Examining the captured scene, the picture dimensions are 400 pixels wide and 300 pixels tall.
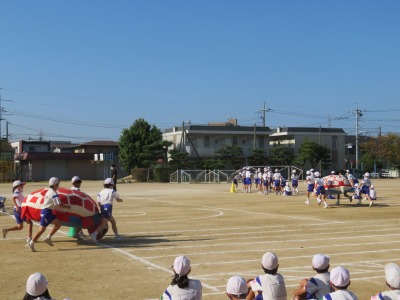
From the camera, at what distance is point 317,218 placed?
2072 cm

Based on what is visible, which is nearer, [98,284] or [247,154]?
[98,284]

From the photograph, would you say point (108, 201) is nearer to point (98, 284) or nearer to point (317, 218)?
point (98, 284)

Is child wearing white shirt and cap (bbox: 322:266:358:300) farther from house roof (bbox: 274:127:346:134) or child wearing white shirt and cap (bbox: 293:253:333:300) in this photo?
house roof (bbox: 274:127:346:134)

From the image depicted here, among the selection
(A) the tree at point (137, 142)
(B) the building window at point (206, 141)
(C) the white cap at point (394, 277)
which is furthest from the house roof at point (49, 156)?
(C) the white cap at point (394, 277)

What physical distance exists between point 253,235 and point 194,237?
5.98ft

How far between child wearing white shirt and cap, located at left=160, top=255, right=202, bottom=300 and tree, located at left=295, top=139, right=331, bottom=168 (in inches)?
2809

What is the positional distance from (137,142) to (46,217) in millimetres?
57224

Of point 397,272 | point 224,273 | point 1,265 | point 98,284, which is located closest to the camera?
point 397,272

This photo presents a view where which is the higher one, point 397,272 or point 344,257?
point 397,272

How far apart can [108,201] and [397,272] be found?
10.1 metres

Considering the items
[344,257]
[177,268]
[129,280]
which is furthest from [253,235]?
[177,268]

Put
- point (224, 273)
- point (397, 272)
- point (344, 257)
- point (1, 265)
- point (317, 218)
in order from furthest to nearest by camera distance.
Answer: point (317, 218), point (344, 257), point (1, 265), point (224, 273), point (397, 272)

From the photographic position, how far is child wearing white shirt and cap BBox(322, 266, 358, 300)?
5172 mm

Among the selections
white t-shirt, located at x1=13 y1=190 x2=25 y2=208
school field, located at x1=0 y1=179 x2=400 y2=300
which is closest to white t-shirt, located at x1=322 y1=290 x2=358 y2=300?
school field, located at x1=0 y1=179 x2=400 y2=300
